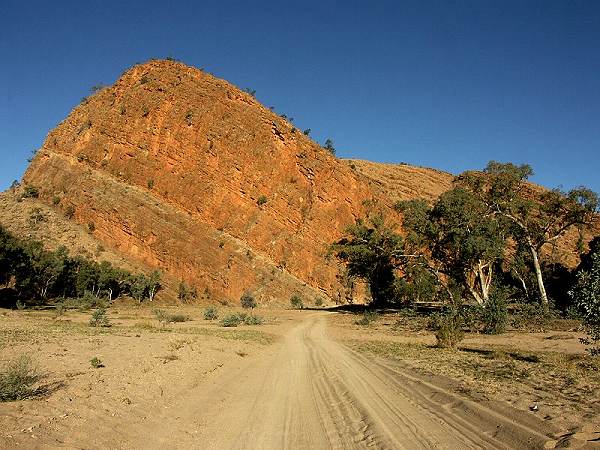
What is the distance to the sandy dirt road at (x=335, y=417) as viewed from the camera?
639 centimetres

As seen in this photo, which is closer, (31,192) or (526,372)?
(526,372)

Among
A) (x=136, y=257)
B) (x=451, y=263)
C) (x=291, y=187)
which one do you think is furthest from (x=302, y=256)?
(x=451, y=263)

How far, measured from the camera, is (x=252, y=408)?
869 centimetres

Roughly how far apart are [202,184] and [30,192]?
890 inches

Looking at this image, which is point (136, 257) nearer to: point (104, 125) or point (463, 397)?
point (104, 125)

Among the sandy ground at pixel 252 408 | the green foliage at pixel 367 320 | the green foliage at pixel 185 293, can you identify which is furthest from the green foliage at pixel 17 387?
the green foliage at pixel 185 293

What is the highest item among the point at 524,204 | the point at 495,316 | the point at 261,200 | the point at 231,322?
the point at 261,200

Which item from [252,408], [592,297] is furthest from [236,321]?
[592,297]

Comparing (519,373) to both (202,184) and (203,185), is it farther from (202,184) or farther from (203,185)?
(202,184)

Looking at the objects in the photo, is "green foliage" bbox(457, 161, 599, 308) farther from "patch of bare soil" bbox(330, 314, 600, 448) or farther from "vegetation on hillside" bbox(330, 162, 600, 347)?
"patch of bare soil" bbox(330, 314, 600, 448)

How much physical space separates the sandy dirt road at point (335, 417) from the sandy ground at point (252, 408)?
2 cm

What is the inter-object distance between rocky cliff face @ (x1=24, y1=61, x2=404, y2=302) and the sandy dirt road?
44.4 meters

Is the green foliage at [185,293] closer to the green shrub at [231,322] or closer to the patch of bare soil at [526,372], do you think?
the green shrub at [231,322]

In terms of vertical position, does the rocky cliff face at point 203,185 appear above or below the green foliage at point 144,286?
above
